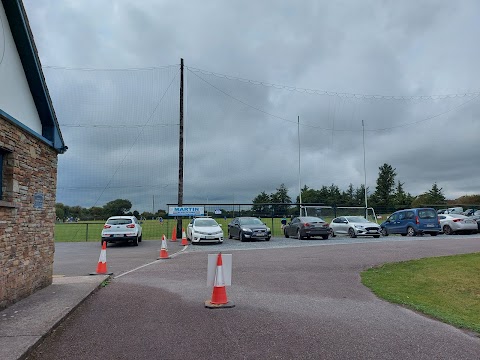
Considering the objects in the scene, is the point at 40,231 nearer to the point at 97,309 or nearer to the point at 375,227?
the point at 97,309

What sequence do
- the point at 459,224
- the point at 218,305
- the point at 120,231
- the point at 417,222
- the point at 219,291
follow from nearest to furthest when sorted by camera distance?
the point at 218,305 < the point at 219,291 < the point at 120,231 < the point at 417,222 < the point at 459,224

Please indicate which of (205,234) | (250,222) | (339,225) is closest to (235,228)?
(250,222)

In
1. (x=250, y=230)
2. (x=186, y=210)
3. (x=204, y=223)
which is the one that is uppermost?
(x=186, y=210)

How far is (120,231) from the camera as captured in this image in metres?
22.1

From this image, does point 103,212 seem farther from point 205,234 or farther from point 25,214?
point 25,214

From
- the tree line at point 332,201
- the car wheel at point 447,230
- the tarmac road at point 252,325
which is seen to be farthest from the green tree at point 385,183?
the tarmac road at point 252,325

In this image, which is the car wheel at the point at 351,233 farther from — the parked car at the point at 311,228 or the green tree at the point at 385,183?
the green tree at the point at 385,183

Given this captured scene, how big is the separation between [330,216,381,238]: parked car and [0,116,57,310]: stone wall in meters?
20.4

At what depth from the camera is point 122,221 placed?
74.9 feet

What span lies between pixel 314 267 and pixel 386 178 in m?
69.3

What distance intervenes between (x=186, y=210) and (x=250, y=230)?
20.7 feet

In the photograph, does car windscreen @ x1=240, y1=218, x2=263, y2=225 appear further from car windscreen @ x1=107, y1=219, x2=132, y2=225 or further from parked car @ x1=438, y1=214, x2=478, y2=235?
parked car @ x1=438, y1=214, x2=478, y2=235

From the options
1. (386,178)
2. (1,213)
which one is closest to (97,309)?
(1,213)

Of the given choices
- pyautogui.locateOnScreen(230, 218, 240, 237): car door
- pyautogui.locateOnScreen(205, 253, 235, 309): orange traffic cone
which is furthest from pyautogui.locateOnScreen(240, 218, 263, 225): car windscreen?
pyautogui.locateOnScreen(205, 253, 235, 309): orange traffic cone
